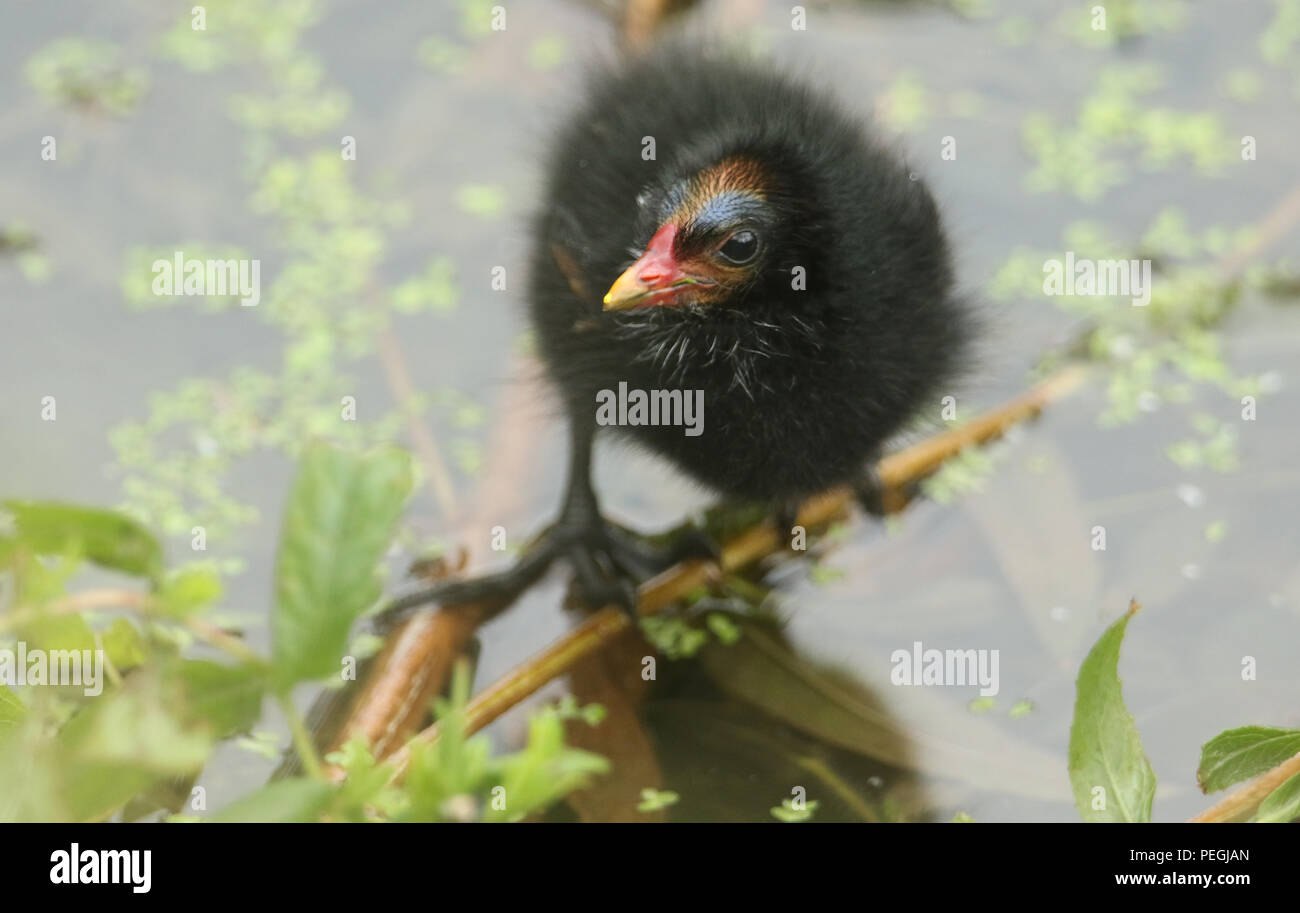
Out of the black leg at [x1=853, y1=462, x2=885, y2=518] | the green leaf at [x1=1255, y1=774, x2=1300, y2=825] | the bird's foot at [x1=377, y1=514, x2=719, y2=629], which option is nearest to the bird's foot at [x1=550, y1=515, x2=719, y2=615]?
the bird's foot at [x1=377, y1=514, x2=719, y2=629]

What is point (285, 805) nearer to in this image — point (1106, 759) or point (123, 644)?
point (123, 644)

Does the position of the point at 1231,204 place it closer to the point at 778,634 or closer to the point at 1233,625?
the point at 1233,625

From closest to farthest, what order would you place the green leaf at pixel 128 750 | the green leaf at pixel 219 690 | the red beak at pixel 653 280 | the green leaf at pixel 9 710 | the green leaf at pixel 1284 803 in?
1. the green leaf at pixel 128 750
2. the green leaf at pixel 219 690
3. the green leaf at pixel 9 710
4. the green leaf at pixel 1284 803
5. the red beak at pixel 653 280

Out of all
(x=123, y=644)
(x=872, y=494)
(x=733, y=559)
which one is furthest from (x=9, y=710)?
(x=872, y=494)

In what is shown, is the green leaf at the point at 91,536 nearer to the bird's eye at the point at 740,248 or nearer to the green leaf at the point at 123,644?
the green leaf at the point at 123,644

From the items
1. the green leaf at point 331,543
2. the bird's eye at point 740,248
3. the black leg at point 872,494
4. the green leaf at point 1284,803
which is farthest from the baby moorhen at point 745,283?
the green leaf at point 331,543

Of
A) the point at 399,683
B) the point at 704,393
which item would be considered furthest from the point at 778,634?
the point at 399,683
